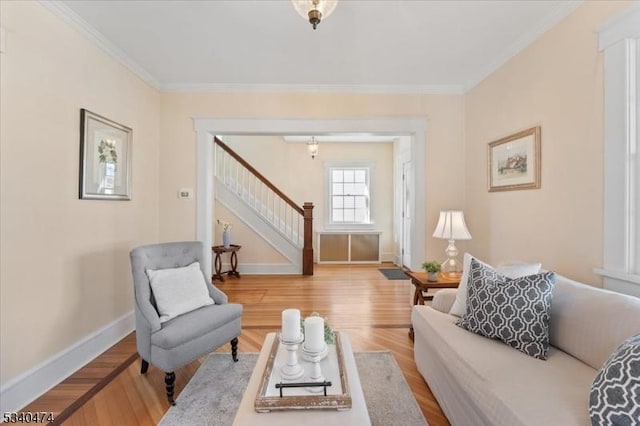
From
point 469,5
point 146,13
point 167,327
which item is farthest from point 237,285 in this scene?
point 469,5

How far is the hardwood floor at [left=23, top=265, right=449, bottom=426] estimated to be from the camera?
6.24ft

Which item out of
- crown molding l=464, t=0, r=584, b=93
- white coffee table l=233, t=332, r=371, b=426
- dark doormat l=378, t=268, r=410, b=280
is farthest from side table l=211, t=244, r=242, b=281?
crown molding l=464, t=0, r=584, b=93

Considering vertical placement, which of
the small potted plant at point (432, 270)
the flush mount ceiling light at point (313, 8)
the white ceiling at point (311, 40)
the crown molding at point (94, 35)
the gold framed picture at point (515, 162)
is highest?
the white ceiling at point (311, 40)

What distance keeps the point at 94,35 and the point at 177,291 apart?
7.64 ft

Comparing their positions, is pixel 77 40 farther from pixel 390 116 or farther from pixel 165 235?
pixel 390 116

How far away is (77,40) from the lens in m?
2.40

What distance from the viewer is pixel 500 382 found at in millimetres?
1358

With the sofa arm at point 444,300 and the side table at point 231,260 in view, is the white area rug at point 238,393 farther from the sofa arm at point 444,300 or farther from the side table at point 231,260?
the side table at point 231,260

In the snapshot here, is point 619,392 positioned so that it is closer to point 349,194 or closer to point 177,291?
point 177,291

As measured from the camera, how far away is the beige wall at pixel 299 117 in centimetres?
363

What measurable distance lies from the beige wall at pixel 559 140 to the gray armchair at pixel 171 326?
104 inches

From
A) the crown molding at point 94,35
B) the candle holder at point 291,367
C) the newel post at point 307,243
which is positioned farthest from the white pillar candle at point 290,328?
the newel post at point 307,243

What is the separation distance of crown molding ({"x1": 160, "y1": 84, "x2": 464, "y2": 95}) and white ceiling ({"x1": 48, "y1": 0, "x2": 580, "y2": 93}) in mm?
12

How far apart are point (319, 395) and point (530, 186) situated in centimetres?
247
